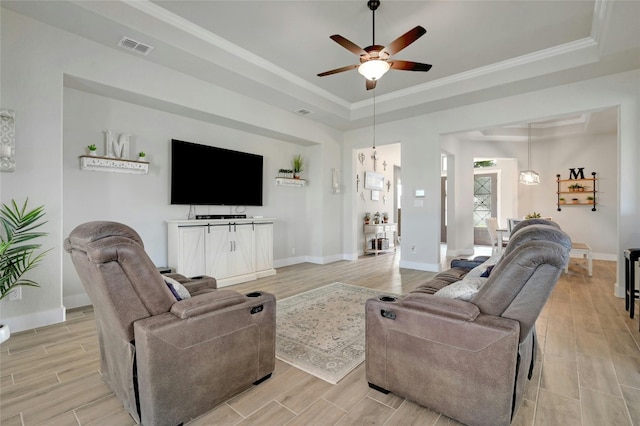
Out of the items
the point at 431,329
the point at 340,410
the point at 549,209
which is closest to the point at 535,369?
the point at 431,329

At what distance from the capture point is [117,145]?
380 cm

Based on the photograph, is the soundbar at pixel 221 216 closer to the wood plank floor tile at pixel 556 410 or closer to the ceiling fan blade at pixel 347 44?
the ceiling fan blade at pixel 347 44

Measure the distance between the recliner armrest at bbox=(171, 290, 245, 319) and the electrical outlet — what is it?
2414 mm

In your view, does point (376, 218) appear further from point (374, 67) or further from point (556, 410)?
point (556, 410)

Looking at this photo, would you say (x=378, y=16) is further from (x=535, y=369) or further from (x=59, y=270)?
(x=59, y=270)

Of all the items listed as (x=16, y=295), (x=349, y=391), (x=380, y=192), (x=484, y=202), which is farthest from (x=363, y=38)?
(x=484, y=202)

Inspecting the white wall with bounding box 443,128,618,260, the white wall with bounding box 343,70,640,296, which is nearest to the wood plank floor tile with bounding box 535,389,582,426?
the white wall with bounding box 343,70,640,296

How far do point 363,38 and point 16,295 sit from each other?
4.65 m

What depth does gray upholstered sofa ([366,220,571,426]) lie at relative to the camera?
4.62 ft

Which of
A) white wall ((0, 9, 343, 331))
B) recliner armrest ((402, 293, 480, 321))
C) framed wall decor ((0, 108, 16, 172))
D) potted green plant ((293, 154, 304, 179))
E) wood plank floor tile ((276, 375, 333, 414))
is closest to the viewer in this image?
recliner armrest ((402, 293, 480, 321))

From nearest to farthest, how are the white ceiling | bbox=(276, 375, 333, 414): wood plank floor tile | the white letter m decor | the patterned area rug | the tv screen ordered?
1. bbox=(276, 375, 333, 414): wood plank floor tile
2. the patterned area rug
3. the white ceiling
4. the white letter m decor
5. the tv screen

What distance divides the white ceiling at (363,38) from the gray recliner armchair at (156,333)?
8.84ft

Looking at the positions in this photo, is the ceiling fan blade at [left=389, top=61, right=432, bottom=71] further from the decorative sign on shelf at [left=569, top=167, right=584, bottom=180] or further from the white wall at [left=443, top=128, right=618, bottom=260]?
the decorative sign on shelf at [left=569, top=167, right=584, bottom=180]

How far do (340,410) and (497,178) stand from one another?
379 inches
